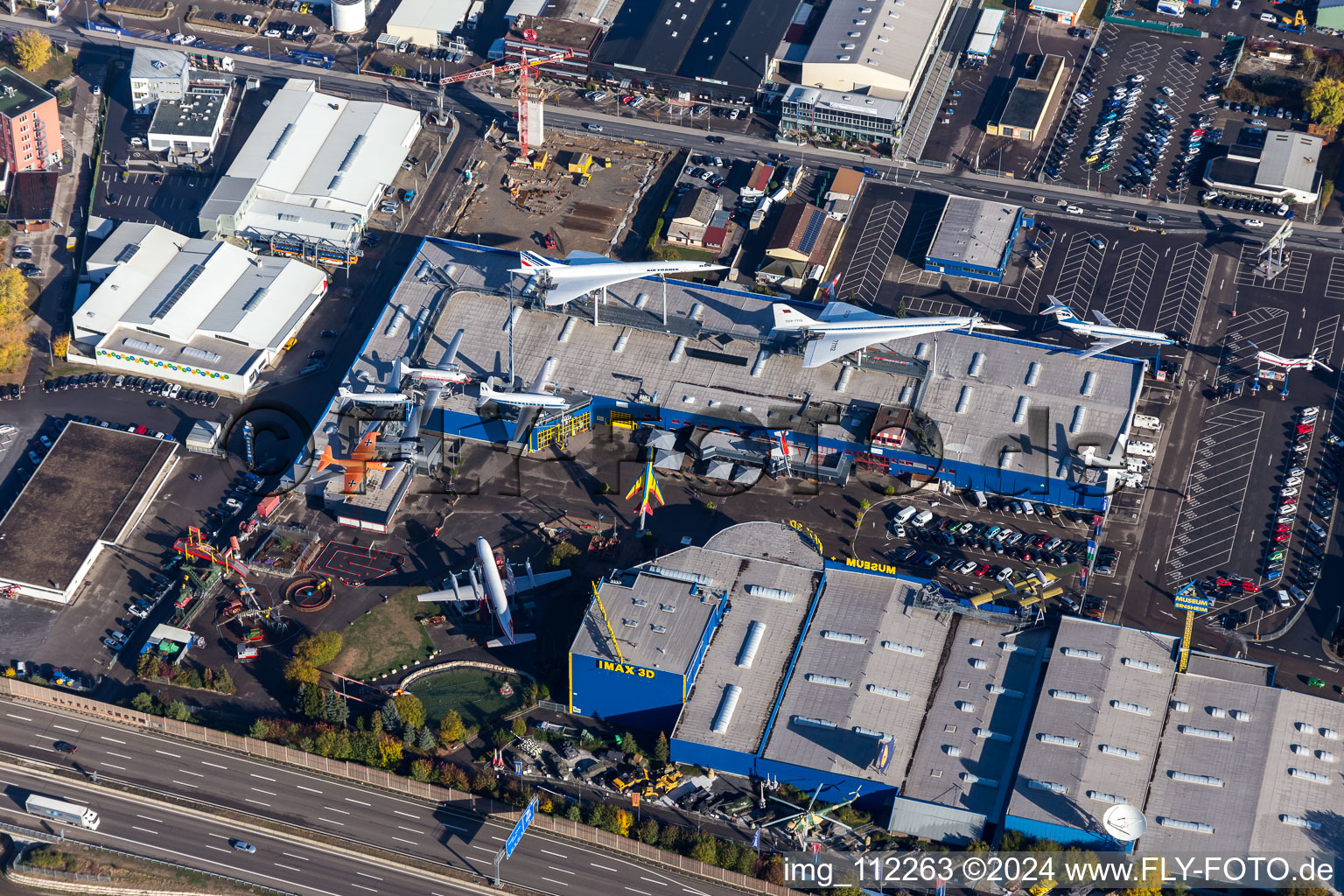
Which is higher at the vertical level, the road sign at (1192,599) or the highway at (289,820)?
the road sign at (1192,599)

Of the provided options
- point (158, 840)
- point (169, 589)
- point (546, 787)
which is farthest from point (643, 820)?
point (169, 589)

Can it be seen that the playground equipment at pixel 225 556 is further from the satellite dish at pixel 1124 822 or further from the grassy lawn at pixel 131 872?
the satellite dish at pixel 1124 822

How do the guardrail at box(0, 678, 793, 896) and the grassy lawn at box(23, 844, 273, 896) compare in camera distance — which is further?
the guardrail at box(0, 678, 793, 896)

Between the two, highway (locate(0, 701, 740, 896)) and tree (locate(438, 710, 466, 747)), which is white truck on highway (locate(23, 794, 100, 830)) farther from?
tree (locate(438, 710, 466, 747))

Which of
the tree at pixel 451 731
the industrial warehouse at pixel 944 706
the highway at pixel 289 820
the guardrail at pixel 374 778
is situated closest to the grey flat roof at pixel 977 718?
the industrial warehouse at pixel 944 706

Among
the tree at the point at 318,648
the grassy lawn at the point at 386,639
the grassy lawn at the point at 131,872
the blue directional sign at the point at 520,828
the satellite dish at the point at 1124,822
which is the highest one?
the satellite dish at the point at 1124,822

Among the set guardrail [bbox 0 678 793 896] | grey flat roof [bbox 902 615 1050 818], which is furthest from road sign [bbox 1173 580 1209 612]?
guardrail [bbox 0 678 793 896]
